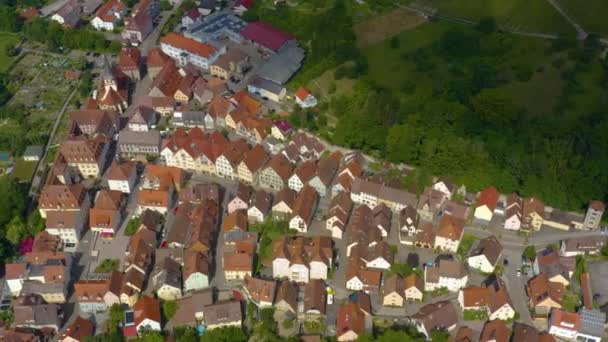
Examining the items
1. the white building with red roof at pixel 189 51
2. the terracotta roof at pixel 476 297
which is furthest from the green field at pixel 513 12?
the terracotta roof at pixel 476 297

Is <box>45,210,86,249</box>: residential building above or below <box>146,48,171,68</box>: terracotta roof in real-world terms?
below

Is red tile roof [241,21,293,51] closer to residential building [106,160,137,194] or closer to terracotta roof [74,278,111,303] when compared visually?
residential building [106,160,137,194]

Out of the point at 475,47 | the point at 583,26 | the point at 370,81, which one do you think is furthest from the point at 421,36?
the point at 583,26

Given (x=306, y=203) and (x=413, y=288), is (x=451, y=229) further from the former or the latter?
(x=306, y=203)

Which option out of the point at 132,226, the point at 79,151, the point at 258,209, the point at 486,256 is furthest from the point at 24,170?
the point at 486,256

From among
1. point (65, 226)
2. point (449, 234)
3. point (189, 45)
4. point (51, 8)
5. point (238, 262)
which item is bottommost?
point (65, 226)

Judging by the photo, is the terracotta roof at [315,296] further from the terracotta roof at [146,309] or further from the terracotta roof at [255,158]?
the terracotta roof at [255,158]

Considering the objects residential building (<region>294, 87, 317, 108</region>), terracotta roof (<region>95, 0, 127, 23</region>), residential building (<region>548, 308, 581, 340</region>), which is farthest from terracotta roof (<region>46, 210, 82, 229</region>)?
terracotta roof (<region>95, 0, 127, 23</region>)
